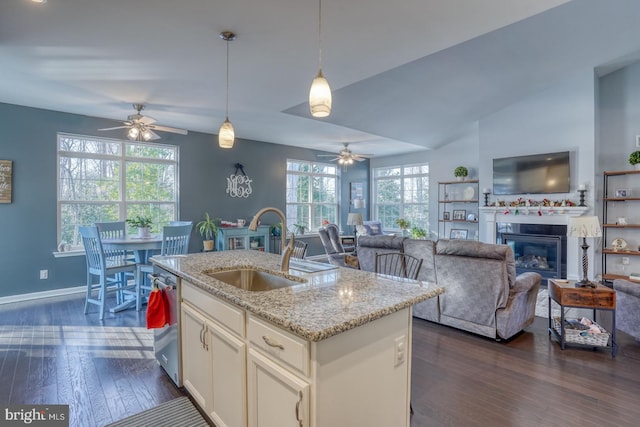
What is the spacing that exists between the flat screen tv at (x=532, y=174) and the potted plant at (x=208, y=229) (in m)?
5.43

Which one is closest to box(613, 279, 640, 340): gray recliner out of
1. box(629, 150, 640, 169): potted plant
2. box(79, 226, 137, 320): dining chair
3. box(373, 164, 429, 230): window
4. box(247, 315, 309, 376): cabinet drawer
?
box(629, 150, 640, 169): potted plant

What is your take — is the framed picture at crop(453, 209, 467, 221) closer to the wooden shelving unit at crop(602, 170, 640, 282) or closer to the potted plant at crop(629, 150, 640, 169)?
the wooden shelving unit at crop(602, 170, 640, 282)

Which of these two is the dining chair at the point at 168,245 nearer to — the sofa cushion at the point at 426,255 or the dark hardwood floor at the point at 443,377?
the dark hardwood floor at the point at 443,377

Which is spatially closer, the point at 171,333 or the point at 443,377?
the point at 171,333

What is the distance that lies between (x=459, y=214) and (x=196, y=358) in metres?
6.74

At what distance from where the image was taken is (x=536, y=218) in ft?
18.7

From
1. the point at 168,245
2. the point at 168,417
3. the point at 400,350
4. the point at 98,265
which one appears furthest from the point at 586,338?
the point at 98,265

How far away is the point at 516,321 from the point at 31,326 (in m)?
5.08

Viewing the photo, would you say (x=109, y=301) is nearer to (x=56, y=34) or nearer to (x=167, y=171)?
(x=167, y=171)

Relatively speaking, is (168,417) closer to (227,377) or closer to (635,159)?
(227,377)

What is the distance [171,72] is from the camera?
131 inches

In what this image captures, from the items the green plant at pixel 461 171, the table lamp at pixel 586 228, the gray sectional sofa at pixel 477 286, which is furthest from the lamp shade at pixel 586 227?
the green plant at pixel 461 171

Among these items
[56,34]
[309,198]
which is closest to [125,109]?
[56,34]

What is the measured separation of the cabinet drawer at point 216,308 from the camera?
1594mm
